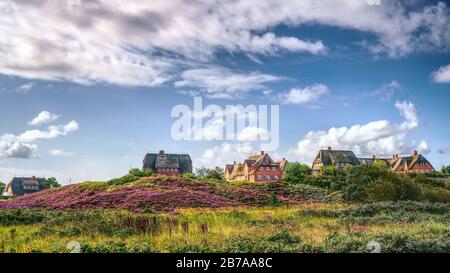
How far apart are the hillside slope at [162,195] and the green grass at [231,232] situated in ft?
14.3

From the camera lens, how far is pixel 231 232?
11945 millimetres

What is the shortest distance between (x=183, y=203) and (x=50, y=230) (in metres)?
9.51

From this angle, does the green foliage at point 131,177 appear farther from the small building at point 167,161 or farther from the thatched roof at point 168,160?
the thatched roof at point 168,160

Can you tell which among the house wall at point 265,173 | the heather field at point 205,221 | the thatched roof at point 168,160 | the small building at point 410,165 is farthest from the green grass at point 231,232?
the house wall at point 265,173

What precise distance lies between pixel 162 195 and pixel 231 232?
10.8 m

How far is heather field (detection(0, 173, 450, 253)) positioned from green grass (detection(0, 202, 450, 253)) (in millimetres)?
26

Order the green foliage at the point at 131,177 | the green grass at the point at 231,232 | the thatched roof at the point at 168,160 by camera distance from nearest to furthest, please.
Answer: the green grass at the point at 231,232 < the thatched roof at the point at 168,160 < the green foliage at the point at 131,177

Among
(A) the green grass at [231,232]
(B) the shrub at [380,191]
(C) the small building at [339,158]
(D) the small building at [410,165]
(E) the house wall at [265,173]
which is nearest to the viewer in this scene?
(A) the green grass at [231,232]

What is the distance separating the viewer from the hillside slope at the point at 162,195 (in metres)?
20.5

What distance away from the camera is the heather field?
8.90 meters

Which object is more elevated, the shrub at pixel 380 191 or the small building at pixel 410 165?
the small building at pixel 410 165

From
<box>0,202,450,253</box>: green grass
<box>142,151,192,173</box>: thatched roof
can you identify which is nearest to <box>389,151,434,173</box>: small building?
<box>0,202,450,253</box>: green grass

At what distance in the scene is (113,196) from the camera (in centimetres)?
2189
